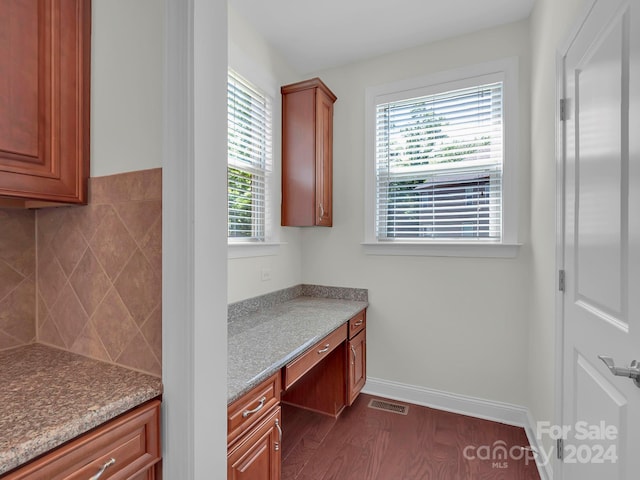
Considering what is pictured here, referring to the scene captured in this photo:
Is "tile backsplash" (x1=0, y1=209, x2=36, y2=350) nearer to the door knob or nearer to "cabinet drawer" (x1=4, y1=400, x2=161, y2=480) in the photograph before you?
A: "cabinet drawer" (x1=4, y1=400, x2=161, y2=480)

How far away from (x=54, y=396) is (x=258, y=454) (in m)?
0.78

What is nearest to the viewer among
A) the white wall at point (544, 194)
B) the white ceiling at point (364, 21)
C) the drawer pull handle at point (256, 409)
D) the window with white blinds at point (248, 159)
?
the drawer pull handle at point (256, 409)

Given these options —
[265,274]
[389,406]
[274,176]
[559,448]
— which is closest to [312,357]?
[265,274]

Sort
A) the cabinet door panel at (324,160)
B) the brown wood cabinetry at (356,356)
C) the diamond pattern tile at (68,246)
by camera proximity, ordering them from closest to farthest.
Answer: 1. the diamond pattern tile at (68,246)
2. the brown wood cabinetry at (356,356)
3. the cabinet door panel at (324,160)

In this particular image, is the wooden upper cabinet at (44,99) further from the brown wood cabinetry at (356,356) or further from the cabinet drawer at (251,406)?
the brown wood cabinetry at (356,356)

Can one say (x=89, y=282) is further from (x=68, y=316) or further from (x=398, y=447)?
(x=398, y=447)

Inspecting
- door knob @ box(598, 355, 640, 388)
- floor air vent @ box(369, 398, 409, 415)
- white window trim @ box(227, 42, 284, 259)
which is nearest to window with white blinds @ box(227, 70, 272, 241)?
white window trim @ box(227, 42, 284, 259)

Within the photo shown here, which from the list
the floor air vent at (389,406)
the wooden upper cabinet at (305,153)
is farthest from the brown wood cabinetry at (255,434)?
the wooden upper cabinet at (305,153)

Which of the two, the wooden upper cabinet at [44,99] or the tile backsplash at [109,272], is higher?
the wooden upper cabinet at [44,99]

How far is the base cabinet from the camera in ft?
3.79

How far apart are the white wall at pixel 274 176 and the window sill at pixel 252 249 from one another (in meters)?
0.03

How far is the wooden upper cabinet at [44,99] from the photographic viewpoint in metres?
0.86

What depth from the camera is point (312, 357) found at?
1.76 m

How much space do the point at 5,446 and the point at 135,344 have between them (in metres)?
0.36
